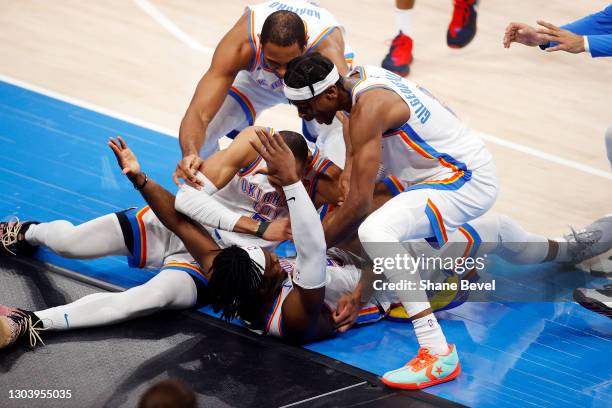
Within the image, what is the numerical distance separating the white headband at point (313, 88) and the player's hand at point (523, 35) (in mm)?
1410

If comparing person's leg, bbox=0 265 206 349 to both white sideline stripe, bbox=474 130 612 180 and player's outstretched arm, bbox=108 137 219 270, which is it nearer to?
player's outstretched arm, bbox=108 137 219 270

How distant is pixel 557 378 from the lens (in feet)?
16.7

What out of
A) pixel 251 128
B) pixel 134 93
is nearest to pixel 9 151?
pixel 134 93

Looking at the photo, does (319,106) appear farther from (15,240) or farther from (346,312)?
(15,240)

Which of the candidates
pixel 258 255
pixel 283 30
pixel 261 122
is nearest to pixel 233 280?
pixel 258 255

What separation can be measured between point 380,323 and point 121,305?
1486 millimetres

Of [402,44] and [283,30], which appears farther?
[402,44]

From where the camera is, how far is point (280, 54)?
18.4 feet

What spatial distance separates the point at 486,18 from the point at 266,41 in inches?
200

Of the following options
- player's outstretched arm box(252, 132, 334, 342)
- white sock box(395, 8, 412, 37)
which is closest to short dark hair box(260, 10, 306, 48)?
player's outstretched arm box(252, 132, 334, 342)

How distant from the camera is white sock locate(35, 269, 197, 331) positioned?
16.7 feet

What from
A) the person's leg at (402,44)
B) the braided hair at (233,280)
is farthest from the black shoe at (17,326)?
the person's leg at (402,44)

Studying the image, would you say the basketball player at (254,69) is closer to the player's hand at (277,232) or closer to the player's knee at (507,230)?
the player's hand at (277,232)

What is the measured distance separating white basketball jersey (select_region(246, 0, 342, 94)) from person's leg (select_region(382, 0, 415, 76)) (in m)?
2.71
